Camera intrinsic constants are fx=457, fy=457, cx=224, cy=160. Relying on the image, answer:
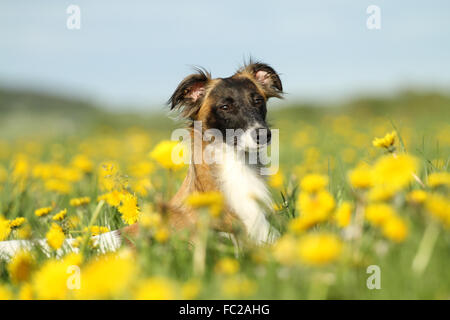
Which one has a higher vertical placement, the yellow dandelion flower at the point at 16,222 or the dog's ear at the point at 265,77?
the dog's ear at the point at 265,77

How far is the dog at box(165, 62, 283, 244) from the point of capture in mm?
3496

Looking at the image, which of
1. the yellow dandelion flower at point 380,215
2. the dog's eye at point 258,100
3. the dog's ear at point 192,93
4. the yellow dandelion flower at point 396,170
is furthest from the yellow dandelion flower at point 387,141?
the dog's ear at point 192,93

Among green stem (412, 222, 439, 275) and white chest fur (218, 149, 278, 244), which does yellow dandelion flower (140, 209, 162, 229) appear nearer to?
green stem (412, 222, 439, 275)

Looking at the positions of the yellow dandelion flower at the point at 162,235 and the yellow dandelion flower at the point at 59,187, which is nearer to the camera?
the yellow dandelion flower at the point at 162,235

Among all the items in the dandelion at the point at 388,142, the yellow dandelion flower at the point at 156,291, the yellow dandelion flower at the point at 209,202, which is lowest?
the yellow dandelion flower at the point at 156,291

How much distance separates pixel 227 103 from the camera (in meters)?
3.91

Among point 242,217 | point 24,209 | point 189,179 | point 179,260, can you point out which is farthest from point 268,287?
point 24,209

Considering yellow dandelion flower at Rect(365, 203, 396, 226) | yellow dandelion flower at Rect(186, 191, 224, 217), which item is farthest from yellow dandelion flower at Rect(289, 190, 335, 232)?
yellow dandelion flower at Rect(186, 191, 224, 217)

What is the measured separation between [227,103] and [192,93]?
44 centimetres

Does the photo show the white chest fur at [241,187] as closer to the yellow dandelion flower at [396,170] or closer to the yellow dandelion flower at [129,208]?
the yellow dandelion flower at [129,208]

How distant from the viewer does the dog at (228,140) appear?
3.50m

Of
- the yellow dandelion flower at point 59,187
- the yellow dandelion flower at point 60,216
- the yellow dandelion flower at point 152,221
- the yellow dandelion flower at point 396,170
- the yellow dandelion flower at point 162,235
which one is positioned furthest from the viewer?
the yellow dandelion flower at point 59,187

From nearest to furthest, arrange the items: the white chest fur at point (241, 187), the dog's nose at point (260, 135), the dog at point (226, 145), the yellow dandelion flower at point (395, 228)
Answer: the yellow dandelion flower at point (395, 228) < the dog at point (226, 145) < the white chest fur at point (241, 187) < the dog's nose at point (260, 135)
